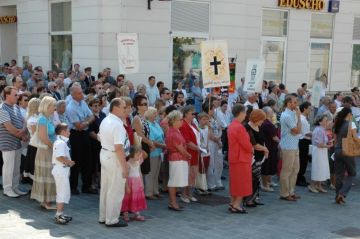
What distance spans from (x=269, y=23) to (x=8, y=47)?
34.6 feet

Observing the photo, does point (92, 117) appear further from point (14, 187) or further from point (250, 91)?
point (250, 91)

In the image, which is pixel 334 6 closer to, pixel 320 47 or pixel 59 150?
pixel 320 47

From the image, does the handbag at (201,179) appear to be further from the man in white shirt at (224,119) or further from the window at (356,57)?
the window at (356,57)

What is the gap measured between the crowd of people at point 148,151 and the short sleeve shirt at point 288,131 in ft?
0.06

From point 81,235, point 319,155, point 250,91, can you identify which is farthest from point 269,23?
point 81,235

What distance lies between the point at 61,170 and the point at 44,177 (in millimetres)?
596

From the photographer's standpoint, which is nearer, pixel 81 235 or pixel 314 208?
pixel 81 235

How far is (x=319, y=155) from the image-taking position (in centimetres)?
997

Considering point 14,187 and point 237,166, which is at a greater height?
point 237,166

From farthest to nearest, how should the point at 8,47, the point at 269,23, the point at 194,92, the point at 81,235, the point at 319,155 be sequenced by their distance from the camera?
the point at 8,47, the point at 269,23, the point at 194,92, the point at 319,155, the point at 81,235

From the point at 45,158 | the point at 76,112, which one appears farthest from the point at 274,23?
the point at 45,158

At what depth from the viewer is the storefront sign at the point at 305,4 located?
63.3ft

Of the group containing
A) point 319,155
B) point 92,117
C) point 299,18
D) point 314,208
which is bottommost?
point 314,208

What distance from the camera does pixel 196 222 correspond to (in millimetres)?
7715
